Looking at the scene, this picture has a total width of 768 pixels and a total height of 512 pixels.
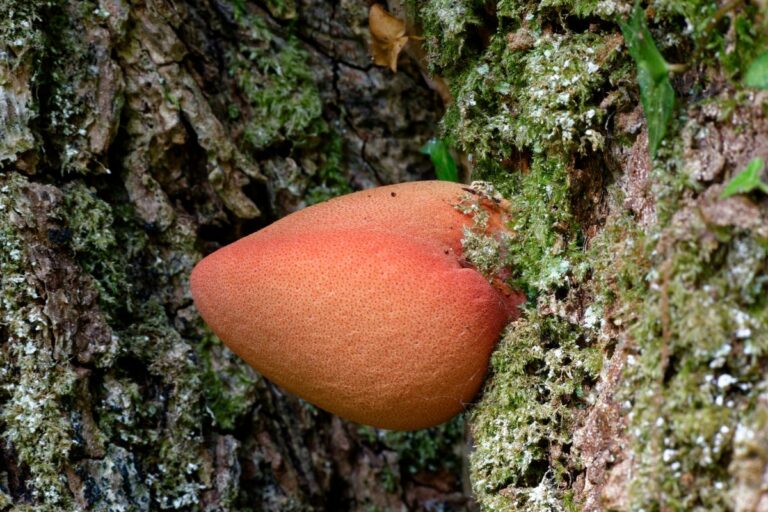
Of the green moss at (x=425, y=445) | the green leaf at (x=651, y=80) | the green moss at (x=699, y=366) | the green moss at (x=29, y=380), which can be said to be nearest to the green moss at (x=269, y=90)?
the green moss at (x=29, y=380)

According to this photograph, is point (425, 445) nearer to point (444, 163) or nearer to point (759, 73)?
point (444, 163)

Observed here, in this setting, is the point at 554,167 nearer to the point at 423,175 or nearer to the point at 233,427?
the point at 423,175

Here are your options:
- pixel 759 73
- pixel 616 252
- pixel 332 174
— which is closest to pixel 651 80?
pixel 759 73

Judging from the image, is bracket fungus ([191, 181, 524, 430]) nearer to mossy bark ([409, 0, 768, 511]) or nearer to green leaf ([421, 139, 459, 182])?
mossy bark ([409, 0, 768, 511])

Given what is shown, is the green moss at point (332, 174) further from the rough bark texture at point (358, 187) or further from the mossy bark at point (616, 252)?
the mossy bark at point (616, 252)

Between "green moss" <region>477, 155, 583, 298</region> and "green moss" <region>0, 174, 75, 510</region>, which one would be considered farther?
"green moss" <region>0, 174, 75, 510</region>

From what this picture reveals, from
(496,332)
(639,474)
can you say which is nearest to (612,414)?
(639,474)

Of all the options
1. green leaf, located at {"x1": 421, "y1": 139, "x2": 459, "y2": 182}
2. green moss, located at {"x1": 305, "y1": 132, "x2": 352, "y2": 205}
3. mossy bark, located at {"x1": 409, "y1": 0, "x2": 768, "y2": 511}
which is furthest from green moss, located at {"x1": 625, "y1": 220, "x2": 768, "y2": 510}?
green moss, located at {"x1": 305, "y1": 132, "x2": 352, "y2": 205}
